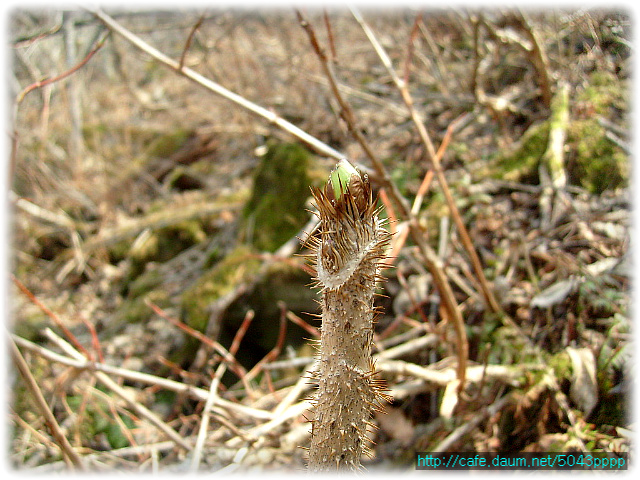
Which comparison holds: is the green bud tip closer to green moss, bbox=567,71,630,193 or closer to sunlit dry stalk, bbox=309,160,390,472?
sunlit dry stalk, bbox=309,160,390,472

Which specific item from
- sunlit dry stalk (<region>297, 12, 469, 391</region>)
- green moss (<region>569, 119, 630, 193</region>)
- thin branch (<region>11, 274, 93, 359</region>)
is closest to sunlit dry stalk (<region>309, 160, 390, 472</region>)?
sunlit dry stalk (<region>297, 12, 469, 391</region>)

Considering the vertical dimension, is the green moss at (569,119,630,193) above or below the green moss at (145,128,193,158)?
below

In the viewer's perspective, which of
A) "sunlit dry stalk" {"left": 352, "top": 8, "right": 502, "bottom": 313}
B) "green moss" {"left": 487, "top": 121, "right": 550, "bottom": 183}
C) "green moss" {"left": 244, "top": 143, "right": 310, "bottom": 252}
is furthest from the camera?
"green moss" {"left": 244, "top": 143, "right": 310, "bottom": 252}

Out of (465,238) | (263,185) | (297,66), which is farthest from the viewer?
(297,66)

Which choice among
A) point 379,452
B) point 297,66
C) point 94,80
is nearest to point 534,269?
point 379,452

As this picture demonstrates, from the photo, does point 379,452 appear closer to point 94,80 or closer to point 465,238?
point 465,238

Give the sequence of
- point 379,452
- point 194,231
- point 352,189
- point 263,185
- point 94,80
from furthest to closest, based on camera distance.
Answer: point 94,80 → point 194,231 → point 263,185 → point 379,452 → point 352,189
